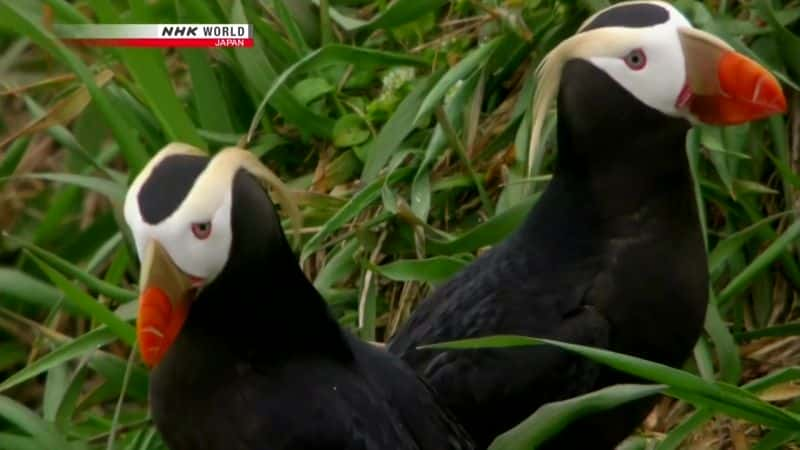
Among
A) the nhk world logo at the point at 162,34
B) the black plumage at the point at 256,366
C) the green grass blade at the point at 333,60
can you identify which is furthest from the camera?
the nhk world logo at the point at 162,34

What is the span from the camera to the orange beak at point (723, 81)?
3562 millimetres

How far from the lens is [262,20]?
4.49 m

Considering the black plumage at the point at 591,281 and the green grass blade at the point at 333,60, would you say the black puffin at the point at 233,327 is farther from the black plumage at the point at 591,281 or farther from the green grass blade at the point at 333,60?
the green grass blade at the point at 333,60

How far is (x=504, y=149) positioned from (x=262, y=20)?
0.60 metres

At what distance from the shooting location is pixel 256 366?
3279 millimetres

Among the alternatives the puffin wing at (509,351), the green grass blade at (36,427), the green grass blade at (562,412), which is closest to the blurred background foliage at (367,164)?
the green grass blade at (36,427)

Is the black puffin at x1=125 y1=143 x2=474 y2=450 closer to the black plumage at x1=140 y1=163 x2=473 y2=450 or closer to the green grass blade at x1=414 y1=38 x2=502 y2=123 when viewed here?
the black plumage at x1=140 y1=163 x2=473 y2=450

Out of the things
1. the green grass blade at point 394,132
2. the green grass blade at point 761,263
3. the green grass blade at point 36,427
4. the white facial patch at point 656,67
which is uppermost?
the white facial patch at point 656,67

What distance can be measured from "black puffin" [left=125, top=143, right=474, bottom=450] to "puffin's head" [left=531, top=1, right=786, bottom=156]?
65 cm

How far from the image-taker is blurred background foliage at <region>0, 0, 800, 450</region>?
4.06 metres

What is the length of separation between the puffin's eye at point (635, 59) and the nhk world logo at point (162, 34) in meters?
1.07

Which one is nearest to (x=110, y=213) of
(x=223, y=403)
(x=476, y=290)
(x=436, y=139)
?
(x=436, y=139)

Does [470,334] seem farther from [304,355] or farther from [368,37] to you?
[368,37]

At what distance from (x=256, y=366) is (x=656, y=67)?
33.6 inches
